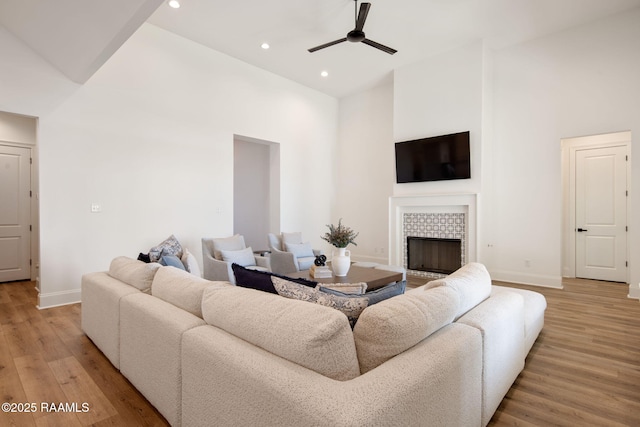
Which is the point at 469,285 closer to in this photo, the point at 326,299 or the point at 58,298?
the point at 326,299

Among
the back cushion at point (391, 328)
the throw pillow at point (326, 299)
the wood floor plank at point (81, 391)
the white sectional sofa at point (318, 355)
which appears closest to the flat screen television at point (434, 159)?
the white sectional sofa at point (318, 355)

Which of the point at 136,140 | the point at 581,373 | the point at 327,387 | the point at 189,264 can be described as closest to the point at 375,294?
the point at 327,387

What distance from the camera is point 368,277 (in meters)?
3.85

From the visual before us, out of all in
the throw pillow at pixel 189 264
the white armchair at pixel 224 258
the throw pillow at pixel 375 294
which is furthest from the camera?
the white armchair at pixel 224 258

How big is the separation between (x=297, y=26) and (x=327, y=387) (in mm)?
5076

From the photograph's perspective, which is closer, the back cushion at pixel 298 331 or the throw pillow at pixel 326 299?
the back cushion at pixel 298 331

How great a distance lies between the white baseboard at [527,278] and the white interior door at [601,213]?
1.22 m

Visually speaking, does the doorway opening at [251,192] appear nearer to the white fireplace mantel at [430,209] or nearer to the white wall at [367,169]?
the white wall at [367,169]

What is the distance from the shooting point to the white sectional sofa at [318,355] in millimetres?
1054

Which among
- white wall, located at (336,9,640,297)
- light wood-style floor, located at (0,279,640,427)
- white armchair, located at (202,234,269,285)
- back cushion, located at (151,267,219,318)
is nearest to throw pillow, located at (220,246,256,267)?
white armchair, located at (202,234,269,285)

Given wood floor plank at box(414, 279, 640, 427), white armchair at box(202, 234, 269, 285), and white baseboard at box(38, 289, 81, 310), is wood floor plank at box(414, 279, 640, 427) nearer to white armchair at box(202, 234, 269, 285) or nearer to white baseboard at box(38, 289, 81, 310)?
white armchair at box(202, 234, 269, 285)

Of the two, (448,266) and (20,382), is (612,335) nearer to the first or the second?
(448,266)

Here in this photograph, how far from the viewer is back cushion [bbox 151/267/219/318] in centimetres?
186

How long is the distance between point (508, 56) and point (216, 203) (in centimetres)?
555
